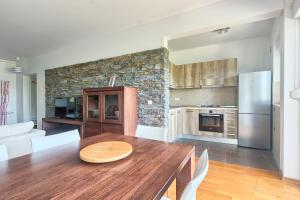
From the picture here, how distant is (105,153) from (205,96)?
153 inches

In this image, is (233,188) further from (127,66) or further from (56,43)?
(56,43)

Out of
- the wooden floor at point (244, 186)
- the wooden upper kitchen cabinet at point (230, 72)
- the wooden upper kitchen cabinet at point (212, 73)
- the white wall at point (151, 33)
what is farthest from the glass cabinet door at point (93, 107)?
the wooden upper kitchen cabinet at point (230, 72)

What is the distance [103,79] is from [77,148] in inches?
109

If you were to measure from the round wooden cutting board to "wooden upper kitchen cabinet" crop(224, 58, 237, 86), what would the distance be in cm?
347

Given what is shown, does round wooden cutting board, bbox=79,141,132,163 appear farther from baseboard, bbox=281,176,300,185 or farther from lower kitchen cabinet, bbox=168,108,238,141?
lower kitchen cabinet, bbox=168,108,238,141

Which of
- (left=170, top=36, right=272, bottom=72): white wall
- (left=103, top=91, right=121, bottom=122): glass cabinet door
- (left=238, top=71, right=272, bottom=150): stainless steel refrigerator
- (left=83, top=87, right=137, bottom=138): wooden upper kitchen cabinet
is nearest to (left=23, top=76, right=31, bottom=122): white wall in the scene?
(left=83, top=87, right=137, bottom=138): wooden upper kitchen cabinet

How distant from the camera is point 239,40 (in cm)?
397

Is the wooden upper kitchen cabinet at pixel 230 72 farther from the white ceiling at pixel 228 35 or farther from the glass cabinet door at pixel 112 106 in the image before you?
the glass cabinet door at pixel 112 106

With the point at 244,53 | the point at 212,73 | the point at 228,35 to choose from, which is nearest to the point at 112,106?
the point at 212,73

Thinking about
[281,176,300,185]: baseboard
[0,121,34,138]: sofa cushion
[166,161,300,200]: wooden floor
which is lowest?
[166,161,300,200]: wooden floor

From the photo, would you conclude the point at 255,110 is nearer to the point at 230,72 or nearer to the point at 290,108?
the point at 230,72

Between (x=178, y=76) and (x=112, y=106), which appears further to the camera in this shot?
(x=178, y=76)

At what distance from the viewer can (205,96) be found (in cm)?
446

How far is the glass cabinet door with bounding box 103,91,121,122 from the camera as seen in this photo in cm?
300
